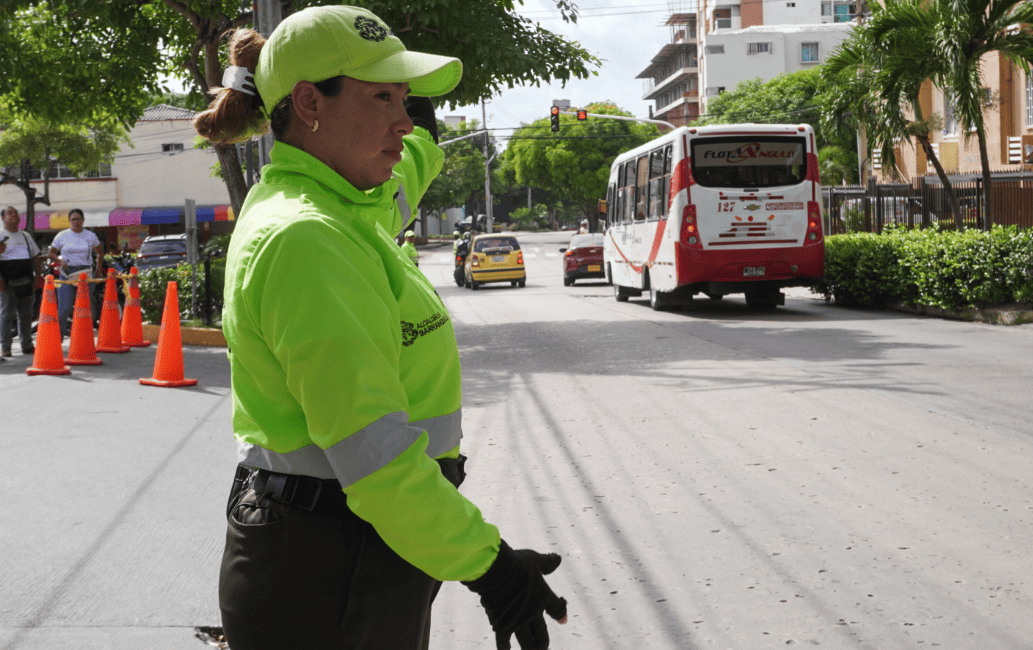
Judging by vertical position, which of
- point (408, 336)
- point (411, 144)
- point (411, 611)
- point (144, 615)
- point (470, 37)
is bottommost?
point (144, 615)

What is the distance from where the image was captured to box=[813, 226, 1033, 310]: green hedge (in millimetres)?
13797

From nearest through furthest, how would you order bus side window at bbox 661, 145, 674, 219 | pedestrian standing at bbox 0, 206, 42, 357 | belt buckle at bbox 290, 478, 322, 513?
1. belt buckle at bbox 290, 478, 322, 513
2. pedestrian standing at bbox 0, 206, 42, 357
3. bus side window at bbox 661, 145, 674, 219

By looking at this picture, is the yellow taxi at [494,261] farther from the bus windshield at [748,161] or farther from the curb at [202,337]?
the curb at [202,337]

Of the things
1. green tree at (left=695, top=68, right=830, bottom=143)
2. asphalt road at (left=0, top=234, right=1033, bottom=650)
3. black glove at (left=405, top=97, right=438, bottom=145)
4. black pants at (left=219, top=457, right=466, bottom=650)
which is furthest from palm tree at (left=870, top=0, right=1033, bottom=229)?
green tree at (left=695, top=68, right=830, bottom=143)

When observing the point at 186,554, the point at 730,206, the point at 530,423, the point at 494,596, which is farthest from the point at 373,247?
the point at 730,206

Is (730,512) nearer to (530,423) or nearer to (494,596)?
(530,423)

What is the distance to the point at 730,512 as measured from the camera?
5262 millimetres

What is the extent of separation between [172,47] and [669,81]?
8725cm

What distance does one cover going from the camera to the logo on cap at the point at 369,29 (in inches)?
68.9

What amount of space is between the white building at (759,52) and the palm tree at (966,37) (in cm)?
6666

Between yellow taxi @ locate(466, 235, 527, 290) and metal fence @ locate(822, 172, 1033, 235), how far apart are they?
9.01 m

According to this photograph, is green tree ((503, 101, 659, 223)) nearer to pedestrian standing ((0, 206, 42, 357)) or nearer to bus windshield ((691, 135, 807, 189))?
bus windshield ((691, 135, 807, 189))

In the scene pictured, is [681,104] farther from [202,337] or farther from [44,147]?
[202,337]

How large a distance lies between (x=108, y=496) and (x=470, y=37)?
8.67 meters
